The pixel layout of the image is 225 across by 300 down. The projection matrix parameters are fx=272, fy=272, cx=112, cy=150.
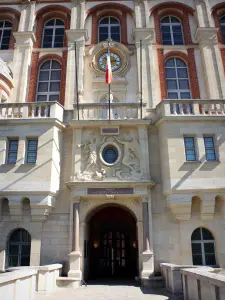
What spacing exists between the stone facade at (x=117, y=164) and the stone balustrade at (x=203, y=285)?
425 centimetres

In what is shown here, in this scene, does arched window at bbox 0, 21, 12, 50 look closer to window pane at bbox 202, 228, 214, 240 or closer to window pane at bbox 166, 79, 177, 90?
window pane at bbox 166, 79, 177, 90

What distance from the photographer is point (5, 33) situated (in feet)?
72.1

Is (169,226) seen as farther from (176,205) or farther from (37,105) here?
(37,105)

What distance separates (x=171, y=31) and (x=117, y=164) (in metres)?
12.9

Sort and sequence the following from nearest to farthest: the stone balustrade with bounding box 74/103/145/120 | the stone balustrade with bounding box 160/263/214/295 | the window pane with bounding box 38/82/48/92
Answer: the stone balustrade with bounding box 160/263/214/295 → the stone balustrade with bounding box 74/103/145/120 → the window pane with bounding box 38/82/48/92

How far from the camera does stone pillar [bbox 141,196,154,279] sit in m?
Answer: 13.2

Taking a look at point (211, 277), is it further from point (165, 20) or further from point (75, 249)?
point (165, 20)

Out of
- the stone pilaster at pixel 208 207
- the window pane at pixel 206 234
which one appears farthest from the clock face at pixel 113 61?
the window pane at pixel 206 234

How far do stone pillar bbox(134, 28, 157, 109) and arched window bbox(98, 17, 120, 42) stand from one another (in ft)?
6.95

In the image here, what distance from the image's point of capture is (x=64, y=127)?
1605 centimetres

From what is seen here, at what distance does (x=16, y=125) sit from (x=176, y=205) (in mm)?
9811

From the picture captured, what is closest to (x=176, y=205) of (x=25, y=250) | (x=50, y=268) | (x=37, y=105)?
(x=50, y=268)

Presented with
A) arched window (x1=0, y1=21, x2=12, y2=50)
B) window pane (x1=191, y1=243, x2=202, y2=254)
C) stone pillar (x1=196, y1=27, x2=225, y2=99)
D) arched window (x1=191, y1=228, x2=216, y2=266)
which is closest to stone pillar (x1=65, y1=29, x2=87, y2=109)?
arched window (x1=0, y1=21, x2=12, y2=50)

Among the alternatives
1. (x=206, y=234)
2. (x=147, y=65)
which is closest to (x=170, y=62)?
(x=147, y=65)
